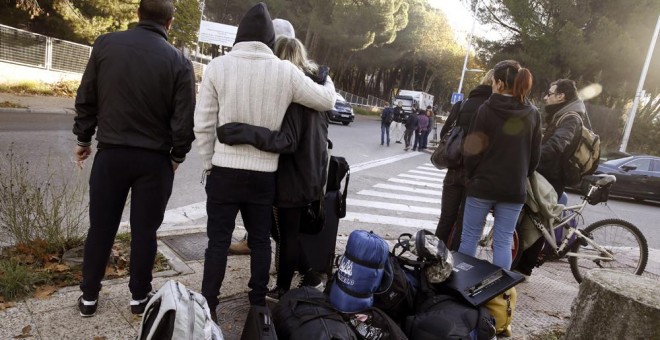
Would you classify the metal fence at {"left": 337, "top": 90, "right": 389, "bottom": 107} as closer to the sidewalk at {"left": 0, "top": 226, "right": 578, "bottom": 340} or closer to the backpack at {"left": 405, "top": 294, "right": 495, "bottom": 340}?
the sidewalk at {"left": 0, "top": 226, "right": 578, "bottom": 340}

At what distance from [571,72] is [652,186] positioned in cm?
1280

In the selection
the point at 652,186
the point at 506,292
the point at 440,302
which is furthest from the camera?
the point at 652,186

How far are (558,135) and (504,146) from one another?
1.16 meters

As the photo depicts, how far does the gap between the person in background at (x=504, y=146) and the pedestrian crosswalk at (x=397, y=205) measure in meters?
2.79

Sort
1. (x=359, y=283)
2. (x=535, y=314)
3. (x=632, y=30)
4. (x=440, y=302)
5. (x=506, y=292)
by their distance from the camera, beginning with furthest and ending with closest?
(x=632, y=30) < (x=535, y=314) < (x=506, y=292) < (x=440, y=302) < (x=359, y=283)

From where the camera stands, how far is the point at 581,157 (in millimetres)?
4180

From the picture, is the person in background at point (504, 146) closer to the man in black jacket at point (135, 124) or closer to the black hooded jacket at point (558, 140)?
the black hooded jacket at point (558, 140)

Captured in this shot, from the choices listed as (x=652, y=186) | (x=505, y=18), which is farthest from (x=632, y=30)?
(x=652, y=186)

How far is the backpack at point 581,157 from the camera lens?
4.12 m

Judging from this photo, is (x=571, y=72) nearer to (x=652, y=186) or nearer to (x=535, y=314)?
(x=652, y=186)

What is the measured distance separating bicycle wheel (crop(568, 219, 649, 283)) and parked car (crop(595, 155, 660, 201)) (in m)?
8.95

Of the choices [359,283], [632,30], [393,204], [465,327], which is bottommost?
[393,204]

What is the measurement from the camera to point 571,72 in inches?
925

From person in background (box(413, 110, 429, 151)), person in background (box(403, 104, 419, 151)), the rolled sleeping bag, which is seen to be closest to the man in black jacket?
the rolled sleeping bag
